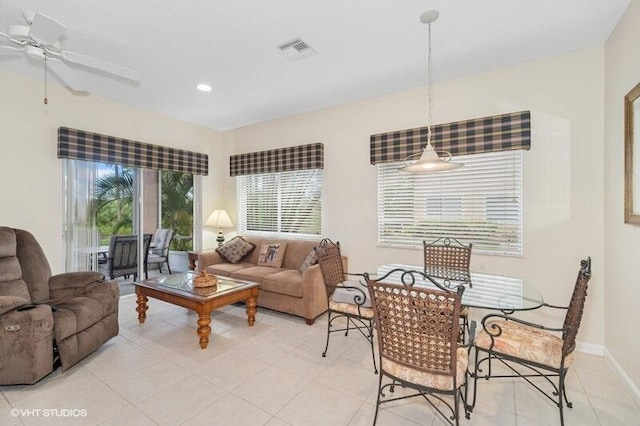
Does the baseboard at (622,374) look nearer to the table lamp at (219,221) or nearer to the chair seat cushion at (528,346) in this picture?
the chair seat cushion at (528,346)

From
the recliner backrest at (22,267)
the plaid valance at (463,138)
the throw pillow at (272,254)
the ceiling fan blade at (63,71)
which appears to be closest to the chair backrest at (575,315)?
the plaid valance at (463,138)

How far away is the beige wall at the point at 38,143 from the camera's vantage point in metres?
3.28

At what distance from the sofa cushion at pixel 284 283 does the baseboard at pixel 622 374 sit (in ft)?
9.26

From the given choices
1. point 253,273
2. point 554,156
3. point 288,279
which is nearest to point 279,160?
point 253,273

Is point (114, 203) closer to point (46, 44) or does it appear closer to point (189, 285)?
point (189, 285)

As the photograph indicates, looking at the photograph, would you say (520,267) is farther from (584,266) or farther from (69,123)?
(69,123)

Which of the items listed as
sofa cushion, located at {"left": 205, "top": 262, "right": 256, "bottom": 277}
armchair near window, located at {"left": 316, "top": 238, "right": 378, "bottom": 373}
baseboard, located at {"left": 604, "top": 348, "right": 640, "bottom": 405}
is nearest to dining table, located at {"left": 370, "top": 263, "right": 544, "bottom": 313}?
armchair near window, located at {"left": 316, "top": 238, "right": 378, "bottom": 373}

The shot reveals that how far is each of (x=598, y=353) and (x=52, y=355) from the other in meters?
4.65

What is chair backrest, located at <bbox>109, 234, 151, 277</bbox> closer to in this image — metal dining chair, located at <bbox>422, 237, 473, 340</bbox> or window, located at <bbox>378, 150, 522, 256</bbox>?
window, located at <bbox>378, 150, 522, 256</bbox>

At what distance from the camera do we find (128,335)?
3105 mm

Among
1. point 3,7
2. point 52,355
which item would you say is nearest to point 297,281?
point 52,355

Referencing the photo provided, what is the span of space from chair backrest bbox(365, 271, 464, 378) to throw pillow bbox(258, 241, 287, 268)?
2823mm

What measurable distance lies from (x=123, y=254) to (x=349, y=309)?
3645 millimetres

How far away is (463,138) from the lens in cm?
330
